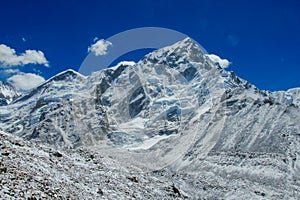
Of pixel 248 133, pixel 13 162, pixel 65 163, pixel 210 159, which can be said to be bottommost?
pixel 13 162

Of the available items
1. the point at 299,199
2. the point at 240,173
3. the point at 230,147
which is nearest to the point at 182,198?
the point at 299,199

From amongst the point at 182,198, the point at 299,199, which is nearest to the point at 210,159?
the point at 299,199

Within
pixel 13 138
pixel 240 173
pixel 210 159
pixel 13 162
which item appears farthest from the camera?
pixel 210 159

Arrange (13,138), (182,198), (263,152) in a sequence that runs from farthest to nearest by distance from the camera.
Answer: (263,152) < (182,198) < (13,138)

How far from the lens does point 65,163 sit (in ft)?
115

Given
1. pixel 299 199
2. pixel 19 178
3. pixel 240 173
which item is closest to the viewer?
pixel 19 178

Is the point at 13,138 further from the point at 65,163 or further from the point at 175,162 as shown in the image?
the point at 175,162

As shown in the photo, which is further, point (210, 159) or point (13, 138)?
point (210, 159)

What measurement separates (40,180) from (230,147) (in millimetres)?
155725

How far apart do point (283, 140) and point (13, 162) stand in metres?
151

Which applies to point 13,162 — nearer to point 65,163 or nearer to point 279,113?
point 65,163

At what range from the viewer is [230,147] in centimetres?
17475

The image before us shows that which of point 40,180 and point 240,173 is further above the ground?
point 240,173

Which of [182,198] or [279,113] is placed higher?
[279,113]
